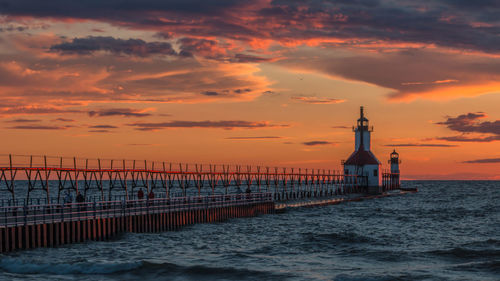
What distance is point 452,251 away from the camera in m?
47.1

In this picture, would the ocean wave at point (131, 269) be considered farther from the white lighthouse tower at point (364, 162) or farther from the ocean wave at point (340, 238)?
the white lighthouse tower at point (364, 162)

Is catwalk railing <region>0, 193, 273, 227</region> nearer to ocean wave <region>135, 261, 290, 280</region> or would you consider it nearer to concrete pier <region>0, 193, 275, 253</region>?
concrete pier <region>0, 193, 275, 253</region>

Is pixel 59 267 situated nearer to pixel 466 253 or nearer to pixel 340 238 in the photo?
pixel 340 238

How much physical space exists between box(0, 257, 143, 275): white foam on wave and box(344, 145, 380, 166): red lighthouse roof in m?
112

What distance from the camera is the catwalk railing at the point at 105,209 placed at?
41844 mm

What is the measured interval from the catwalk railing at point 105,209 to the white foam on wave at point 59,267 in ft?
13.3

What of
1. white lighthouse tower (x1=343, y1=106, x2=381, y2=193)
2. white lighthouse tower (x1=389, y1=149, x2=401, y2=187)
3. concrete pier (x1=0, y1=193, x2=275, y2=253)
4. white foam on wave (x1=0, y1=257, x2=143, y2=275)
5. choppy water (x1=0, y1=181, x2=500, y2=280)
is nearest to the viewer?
white foam on wave (x1=0, y1=257, x2=143, y2=275)

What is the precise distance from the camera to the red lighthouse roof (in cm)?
14450

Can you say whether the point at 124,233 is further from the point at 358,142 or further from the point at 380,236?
the point at 358,142

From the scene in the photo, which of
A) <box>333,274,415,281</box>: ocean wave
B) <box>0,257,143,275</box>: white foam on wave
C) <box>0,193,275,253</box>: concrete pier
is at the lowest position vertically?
<box>333,274,415,281</box>: ocean wave

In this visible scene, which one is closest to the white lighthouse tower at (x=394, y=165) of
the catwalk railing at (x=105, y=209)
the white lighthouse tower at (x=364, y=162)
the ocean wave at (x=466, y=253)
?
the white lighthouse tower at (x=364, y=162)

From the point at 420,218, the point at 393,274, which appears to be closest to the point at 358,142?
the point at 420,218

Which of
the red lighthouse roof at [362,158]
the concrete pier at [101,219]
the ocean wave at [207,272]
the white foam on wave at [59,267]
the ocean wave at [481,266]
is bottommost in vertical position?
the ocean wave at [481,266]

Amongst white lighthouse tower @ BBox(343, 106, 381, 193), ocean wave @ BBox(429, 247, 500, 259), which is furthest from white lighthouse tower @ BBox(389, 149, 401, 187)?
ocean wave @ BBox(429, 247, 500, 259)
